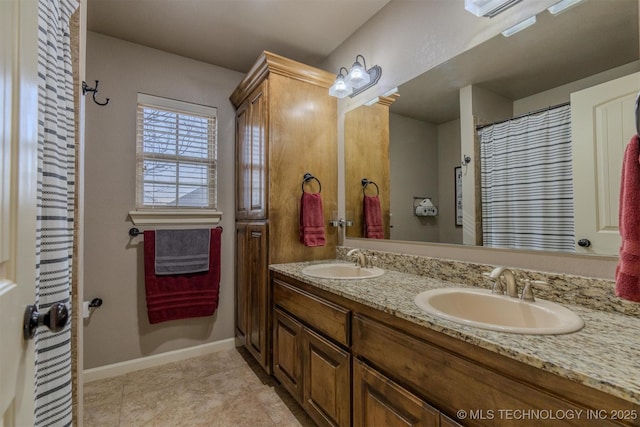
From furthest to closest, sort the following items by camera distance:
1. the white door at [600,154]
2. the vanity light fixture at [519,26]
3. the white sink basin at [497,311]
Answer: the vanity light fixture at [519,26] → the white door at [600,154] → the white sink basin at [497,311]

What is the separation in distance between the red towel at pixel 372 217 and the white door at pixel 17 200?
1706 millimetres

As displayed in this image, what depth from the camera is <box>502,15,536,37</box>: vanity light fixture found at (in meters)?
1.19

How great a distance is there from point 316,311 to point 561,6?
1.63m

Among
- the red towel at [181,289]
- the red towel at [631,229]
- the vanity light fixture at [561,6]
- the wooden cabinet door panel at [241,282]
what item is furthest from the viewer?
the wooden cabinet door panel at [241,282]

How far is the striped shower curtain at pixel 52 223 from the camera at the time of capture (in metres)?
0.83

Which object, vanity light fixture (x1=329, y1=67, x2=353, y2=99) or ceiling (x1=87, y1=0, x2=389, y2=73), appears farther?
vanity light fixture (x1=329, y1=67, x2=353, y2=99)

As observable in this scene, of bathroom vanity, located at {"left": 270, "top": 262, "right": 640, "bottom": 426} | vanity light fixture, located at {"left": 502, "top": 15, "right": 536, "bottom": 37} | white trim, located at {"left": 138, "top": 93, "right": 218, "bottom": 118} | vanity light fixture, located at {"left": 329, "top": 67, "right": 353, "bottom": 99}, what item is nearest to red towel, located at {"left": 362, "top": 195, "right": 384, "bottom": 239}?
bathroom vanity, located at {"left": 270, "top": 262, "right": 640, "bottom": 426}

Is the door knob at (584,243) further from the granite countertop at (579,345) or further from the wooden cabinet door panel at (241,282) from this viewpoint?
the wooden cabinet door panel at (241,282)

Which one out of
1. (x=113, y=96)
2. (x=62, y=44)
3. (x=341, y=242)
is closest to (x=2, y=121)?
(x=62, y=44)

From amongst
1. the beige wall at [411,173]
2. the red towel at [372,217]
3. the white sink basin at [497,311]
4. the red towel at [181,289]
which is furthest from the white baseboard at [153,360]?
the white sink basin at [497,311]

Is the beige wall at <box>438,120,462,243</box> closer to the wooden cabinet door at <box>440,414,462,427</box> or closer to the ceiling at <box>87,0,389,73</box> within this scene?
the wooden cabinet door at <box>440,414,462,427</box>

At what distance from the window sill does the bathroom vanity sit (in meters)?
1.22

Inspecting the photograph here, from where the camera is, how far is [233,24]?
2029 mm

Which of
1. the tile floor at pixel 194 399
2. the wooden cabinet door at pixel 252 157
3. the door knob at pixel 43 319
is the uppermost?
the wooden cabinet door at pixel 252 157
